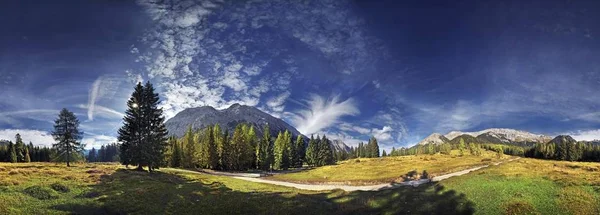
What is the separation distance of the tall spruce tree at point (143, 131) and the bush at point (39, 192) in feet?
96.0

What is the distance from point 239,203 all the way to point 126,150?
37537 mm

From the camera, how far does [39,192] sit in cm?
2986

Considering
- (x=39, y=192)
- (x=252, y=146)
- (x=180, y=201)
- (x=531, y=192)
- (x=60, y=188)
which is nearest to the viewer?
(x=39, y=192)

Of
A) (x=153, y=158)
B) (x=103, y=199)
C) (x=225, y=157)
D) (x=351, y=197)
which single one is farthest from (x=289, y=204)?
(x=225, y=157)

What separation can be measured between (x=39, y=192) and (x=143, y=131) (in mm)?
33463

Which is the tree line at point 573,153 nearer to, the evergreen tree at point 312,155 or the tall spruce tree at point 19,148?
the evergreen tree at point 312,155

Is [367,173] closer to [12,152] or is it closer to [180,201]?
[180,201]

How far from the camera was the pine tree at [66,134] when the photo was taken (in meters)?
74.4

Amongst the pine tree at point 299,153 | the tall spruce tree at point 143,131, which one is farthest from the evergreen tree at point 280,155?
the tall spruce tree at point 143,131

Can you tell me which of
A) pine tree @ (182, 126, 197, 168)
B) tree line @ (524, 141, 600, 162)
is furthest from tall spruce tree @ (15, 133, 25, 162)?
tree line @ (524, 141, 600, 162)

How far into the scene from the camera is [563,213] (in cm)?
2755

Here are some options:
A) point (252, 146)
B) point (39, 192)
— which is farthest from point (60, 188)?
point (252, 146)

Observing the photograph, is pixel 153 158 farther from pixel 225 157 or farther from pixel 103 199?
pixel 225 157

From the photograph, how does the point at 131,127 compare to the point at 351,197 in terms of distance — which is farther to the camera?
the point at 131,127
